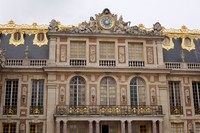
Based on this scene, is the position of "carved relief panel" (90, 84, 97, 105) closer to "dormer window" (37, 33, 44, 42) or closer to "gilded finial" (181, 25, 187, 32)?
"dormer window" (37, 33, 44, 42)

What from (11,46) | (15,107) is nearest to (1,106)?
(15,107)

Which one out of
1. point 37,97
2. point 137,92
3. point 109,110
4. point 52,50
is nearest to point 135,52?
point 137,92

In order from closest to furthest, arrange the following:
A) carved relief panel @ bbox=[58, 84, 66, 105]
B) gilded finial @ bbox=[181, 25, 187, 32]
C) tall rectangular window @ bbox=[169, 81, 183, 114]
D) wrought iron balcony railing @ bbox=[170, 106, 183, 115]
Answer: carved relief panel @ bbox=[58, 84, 66, 105]
wrought iron balcony railing @ bbox=[170, 106, 183, 115]
tall rectangular window @ bbox=[169, 81, 183, 114]
gilded finial @ bbox=[181, 25, 187, 32]

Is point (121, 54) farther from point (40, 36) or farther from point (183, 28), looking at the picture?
point (183, 28)

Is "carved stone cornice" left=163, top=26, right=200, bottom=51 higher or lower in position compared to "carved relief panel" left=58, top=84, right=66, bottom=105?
higher

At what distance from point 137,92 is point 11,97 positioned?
11.1m

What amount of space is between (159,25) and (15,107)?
49.5 ft

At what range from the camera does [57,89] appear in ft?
104

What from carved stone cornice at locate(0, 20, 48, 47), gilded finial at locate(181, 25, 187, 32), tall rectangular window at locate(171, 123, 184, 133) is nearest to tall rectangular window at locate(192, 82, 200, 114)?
tall rectangular window at locate(171, 123, 184, 133)

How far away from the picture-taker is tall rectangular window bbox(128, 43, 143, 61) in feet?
110

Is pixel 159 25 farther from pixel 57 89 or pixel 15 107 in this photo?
pixel 15 107

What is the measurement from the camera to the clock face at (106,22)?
33.7m

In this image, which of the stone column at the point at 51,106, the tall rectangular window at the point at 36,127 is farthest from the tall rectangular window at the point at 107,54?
the tall rectangular window at the point at 36,127

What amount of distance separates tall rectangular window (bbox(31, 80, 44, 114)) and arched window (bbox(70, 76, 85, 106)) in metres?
2.63
